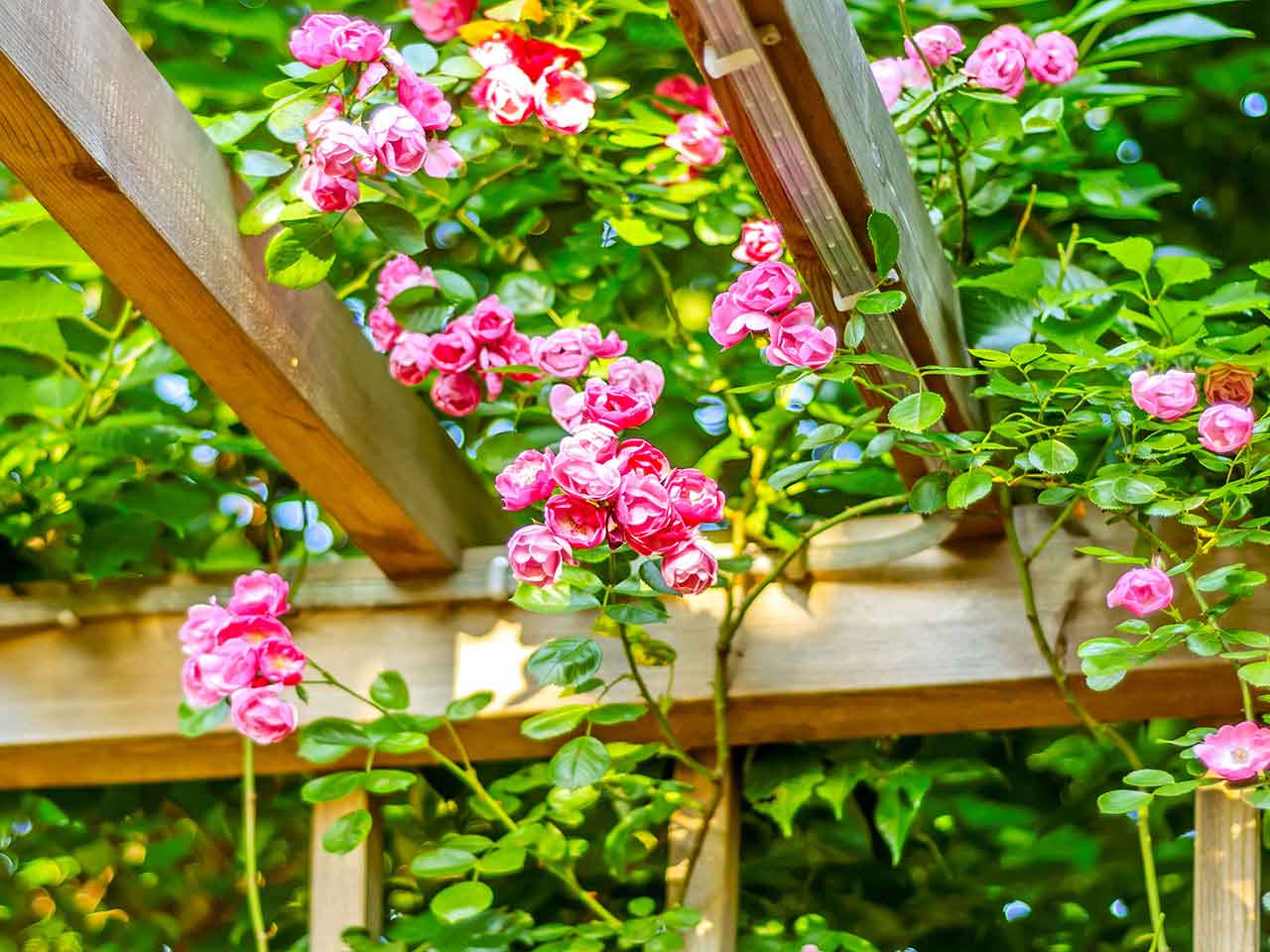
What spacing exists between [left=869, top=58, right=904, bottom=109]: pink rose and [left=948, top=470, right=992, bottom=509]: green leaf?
33cm

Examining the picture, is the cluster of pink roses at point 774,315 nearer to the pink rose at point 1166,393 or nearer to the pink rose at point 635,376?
the pink rose at point 635,376

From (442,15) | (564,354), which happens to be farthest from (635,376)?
(442,15)

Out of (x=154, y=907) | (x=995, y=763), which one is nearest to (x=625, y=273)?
(x=995, y=763)

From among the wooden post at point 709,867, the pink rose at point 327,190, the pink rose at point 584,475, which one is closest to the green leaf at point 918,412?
the pink rose at point 584,475

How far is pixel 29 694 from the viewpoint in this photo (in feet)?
5.02

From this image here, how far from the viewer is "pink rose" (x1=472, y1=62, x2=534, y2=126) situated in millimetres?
1274

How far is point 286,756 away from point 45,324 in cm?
46

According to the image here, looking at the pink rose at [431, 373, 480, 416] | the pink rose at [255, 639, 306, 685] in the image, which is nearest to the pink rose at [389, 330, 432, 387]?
the pink rose at [431, 373, 480, 416]

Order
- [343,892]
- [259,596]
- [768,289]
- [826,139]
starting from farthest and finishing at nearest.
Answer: [343,892] < [259,596] < [768,289] < [826,139]

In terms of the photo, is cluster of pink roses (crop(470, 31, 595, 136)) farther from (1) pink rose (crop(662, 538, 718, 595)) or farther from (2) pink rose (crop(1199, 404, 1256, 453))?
(2) pink rose (crop(1199, 404, 1256, 453))

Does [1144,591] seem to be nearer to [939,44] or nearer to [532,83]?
[939,44]

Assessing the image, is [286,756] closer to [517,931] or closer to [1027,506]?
[517,931]

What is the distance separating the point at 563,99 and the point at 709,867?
672 millimetres

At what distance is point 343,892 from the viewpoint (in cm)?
148
